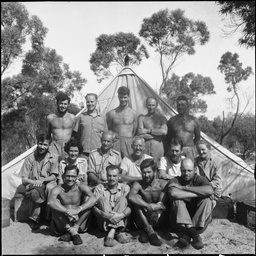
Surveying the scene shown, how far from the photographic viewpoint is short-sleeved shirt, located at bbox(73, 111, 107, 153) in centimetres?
450

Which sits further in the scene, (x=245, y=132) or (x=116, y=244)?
(x=245, y=132)

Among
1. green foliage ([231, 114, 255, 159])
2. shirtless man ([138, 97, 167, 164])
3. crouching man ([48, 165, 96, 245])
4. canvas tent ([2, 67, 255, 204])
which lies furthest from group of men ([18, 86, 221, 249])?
green foliage ([231, 114, 255, 159])

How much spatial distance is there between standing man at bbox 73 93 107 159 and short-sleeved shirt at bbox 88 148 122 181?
2.06ft

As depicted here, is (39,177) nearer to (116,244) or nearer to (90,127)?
(90,127)

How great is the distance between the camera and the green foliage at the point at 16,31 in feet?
32.4

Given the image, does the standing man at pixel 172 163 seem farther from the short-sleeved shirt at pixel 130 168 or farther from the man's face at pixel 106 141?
the man's face at pixel 106 141

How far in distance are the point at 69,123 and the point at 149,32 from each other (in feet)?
38.3

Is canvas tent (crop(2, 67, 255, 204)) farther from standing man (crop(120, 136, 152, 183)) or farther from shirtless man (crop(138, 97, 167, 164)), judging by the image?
standing man (crop(120, 136, 152, 183))

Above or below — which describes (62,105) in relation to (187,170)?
above

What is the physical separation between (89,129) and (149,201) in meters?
1.72

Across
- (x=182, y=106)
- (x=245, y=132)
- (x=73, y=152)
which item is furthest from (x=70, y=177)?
(x=245, y=132)

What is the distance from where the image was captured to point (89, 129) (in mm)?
4574

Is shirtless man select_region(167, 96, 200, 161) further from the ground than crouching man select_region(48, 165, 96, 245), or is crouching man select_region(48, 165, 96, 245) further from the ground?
shirtless man select_region(167, 96, 200, 161)

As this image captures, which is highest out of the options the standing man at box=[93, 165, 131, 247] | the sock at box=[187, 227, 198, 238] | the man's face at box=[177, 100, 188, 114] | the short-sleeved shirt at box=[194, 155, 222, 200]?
the man's face at box=[177, 100, 188, 114]
